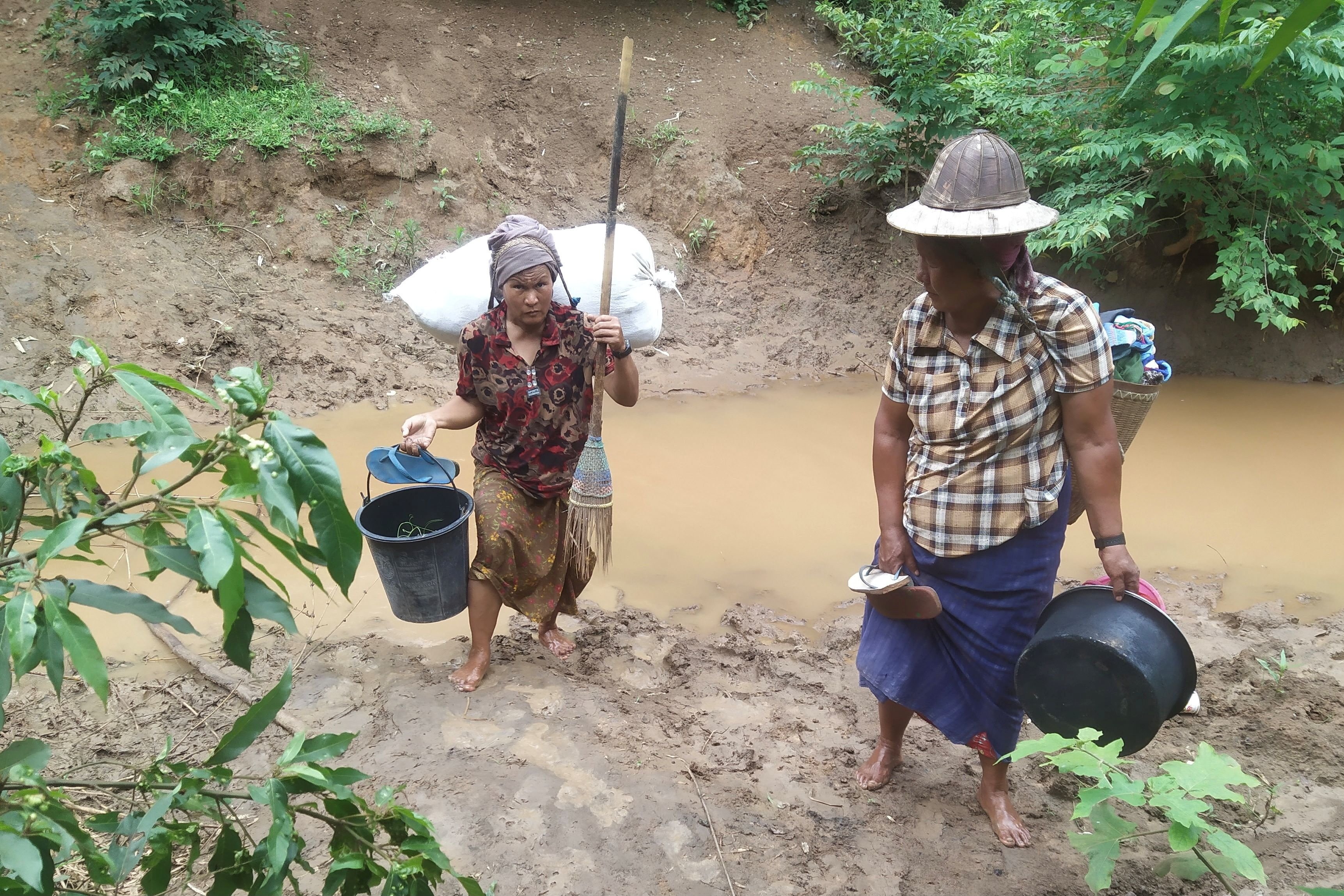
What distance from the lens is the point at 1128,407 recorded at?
257cm

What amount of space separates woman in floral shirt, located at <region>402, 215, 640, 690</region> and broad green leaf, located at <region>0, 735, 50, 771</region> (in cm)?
167

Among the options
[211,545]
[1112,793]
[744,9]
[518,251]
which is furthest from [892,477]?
[744,9]

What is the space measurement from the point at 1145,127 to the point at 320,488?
582cm

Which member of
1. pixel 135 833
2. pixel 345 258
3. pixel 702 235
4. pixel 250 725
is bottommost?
pixel 345 258

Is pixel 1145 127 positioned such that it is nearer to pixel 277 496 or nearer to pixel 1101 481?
pixel 1101 481

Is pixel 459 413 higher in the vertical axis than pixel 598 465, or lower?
higher

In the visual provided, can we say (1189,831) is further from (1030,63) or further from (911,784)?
(1030,63)

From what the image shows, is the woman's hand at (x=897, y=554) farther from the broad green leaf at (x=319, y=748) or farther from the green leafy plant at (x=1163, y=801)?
the broad green leaf at (x=319, y=748)

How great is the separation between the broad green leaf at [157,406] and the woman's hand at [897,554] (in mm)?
1781

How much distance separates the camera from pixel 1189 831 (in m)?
1.64

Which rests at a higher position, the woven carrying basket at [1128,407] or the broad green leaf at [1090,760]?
the woven carrying basket at [1128,407]

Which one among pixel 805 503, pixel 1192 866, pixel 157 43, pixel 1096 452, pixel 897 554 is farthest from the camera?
pixel 157 43

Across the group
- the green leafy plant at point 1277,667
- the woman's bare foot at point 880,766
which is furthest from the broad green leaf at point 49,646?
the green leafy plant at point 1277,667

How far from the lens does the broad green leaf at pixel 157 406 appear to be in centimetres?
108
